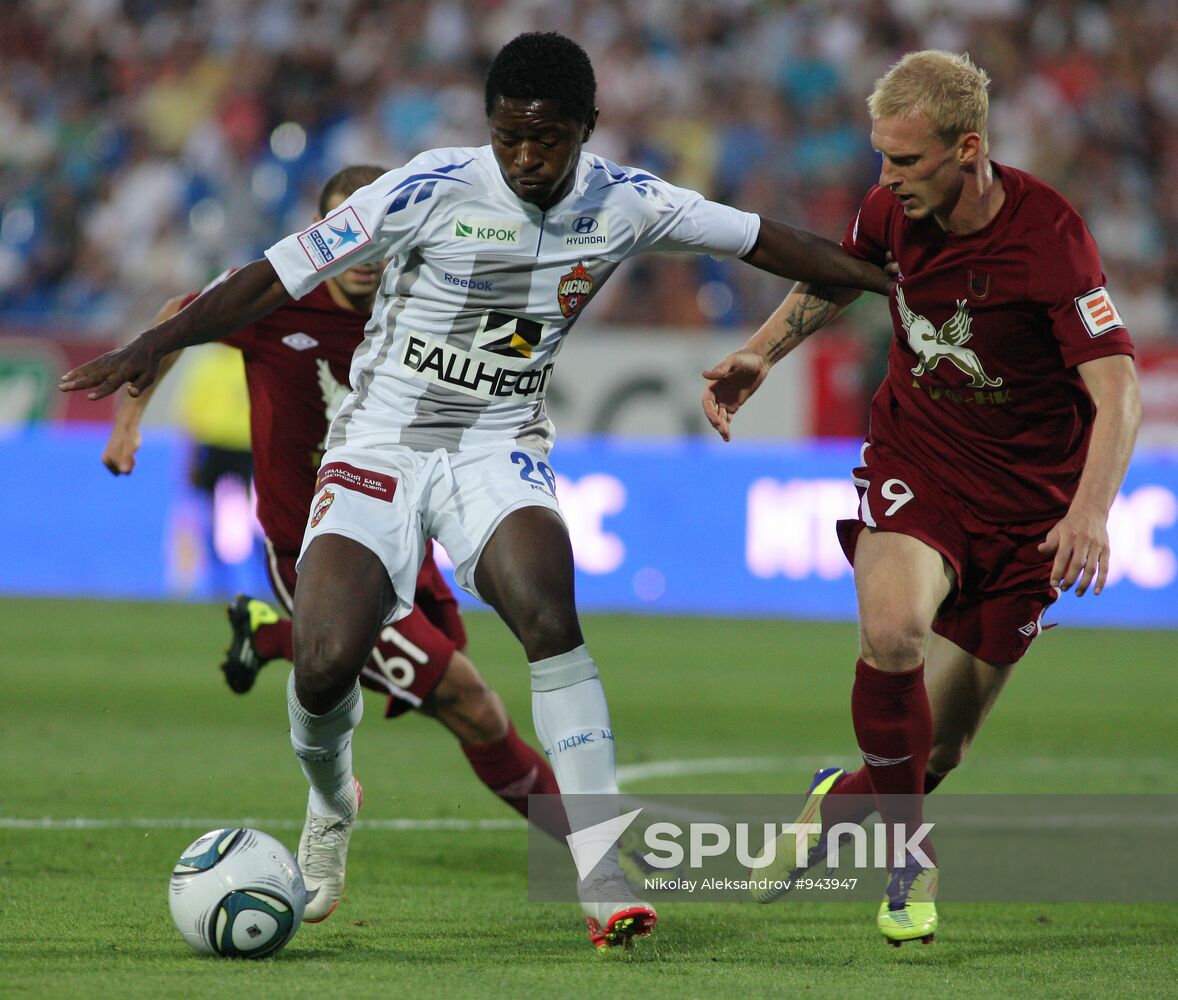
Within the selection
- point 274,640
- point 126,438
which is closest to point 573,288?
point 126,438

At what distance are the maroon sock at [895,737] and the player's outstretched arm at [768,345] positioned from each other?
34.6 inches

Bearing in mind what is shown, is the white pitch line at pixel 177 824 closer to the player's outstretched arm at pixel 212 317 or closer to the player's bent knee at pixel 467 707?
the player's bent knee at pixel 467 707

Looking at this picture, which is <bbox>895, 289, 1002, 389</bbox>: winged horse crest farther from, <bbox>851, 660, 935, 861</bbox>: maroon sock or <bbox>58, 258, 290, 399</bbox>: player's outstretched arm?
<bbox>58, 258, 290, 399</bbox>: player's outstretched arm

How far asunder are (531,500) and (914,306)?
1.22 meters

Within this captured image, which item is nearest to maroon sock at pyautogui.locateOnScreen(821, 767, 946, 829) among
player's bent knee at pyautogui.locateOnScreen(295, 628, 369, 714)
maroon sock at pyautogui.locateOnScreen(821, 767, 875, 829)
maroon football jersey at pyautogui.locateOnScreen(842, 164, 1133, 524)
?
maroon sock at pyautogui.locateOnScreen(821, 767, 875, 829)

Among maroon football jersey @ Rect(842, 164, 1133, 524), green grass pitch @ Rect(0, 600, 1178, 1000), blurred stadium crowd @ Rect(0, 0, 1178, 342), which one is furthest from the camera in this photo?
blurred stadium crowd @ Rect(0, 0, 1178, 342)

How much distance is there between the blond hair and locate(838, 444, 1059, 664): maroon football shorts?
0.98m

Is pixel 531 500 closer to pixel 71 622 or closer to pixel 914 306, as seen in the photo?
pixel 914 306

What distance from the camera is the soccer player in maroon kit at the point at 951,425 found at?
187 inches

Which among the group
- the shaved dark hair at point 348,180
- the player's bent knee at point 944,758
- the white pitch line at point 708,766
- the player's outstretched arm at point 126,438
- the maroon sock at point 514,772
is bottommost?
the white pitch line at point 708,766

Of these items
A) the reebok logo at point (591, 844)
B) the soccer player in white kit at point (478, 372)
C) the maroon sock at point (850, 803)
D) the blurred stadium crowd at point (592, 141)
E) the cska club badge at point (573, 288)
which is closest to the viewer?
the reebok logo at point (591, 844)

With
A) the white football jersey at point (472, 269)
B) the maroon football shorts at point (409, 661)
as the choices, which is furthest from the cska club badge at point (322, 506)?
the maroon football shorts at point (409, 661)

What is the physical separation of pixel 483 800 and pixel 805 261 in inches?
124

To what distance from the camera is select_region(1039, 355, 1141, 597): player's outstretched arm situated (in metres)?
4.37
